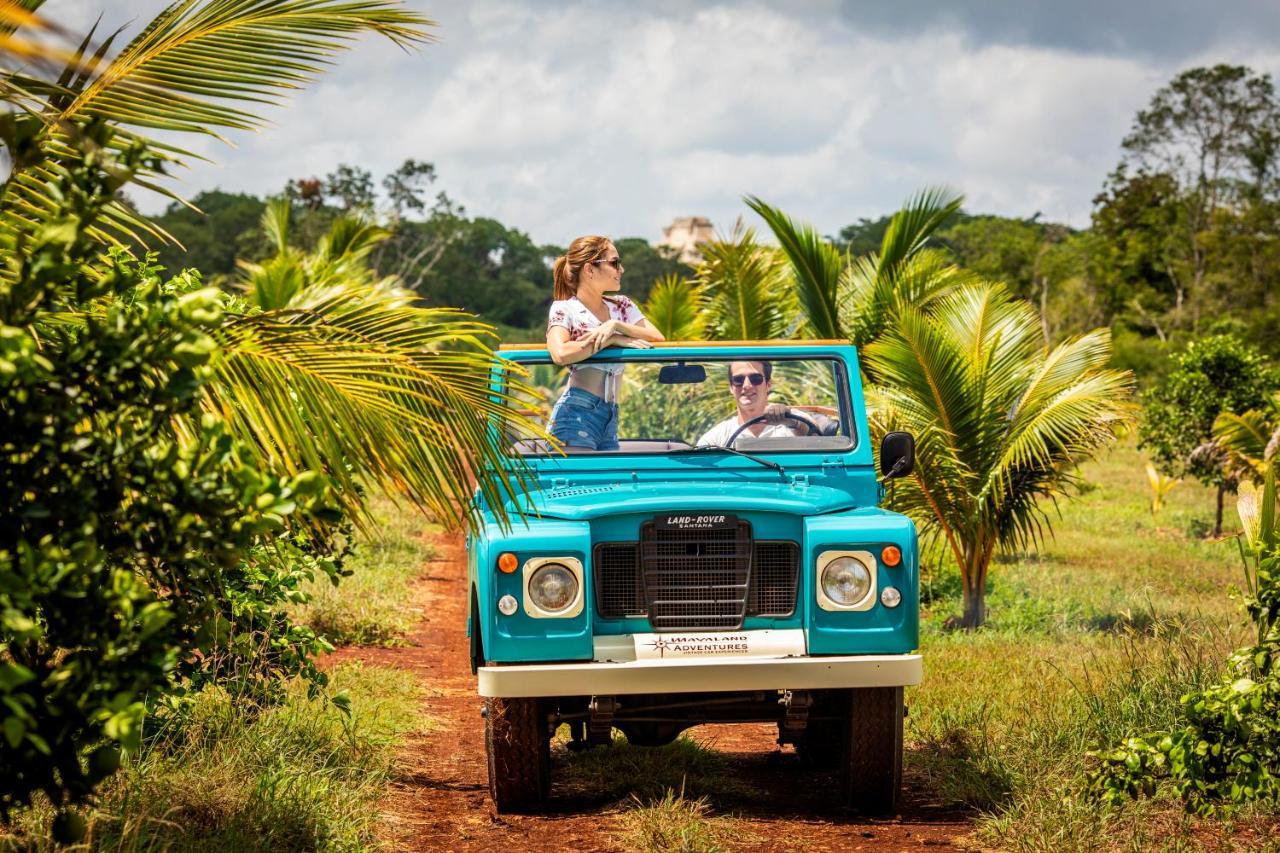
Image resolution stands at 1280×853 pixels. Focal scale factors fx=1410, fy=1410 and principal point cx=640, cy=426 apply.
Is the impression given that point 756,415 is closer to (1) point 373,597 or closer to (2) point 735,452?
(2) point 735,452

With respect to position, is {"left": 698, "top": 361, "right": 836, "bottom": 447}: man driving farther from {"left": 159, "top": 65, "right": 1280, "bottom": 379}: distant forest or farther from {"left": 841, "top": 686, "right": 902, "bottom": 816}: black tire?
{"left": 159, "top": 65, "right": 1280, "bottom": 379}: distant forest

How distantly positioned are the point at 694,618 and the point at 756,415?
1.26 meters

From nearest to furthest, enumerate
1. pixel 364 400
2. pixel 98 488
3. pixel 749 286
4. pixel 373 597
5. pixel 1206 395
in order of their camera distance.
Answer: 1. pixel 98 488
2. pixel 364 400
3. pixel 373 597
4. pixel 749 286
5. pixel 1206 395

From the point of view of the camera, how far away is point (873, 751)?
540 cm

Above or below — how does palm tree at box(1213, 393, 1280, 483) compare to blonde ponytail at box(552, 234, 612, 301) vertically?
below

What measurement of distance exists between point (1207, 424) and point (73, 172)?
18.0m

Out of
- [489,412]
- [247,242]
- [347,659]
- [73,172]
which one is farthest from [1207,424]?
[247,242]

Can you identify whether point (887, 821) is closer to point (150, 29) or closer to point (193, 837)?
point (193, 837)

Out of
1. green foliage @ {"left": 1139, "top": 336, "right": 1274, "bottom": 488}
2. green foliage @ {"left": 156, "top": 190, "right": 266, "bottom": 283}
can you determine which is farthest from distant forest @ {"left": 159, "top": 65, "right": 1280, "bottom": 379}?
green foliage @ {"left": 1139, "top": 336, "right": 1274, "bottom": 488}

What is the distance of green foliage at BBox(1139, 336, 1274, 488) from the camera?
60.2ft

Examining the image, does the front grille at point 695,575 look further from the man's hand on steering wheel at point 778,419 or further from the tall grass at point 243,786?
the tall grass at point 243,786

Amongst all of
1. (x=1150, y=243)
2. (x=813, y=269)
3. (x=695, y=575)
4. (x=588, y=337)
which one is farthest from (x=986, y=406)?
(x=1150, y=243)

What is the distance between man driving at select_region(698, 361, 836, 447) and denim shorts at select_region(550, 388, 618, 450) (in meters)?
0.43

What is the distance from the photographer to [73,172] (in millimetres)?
3225
